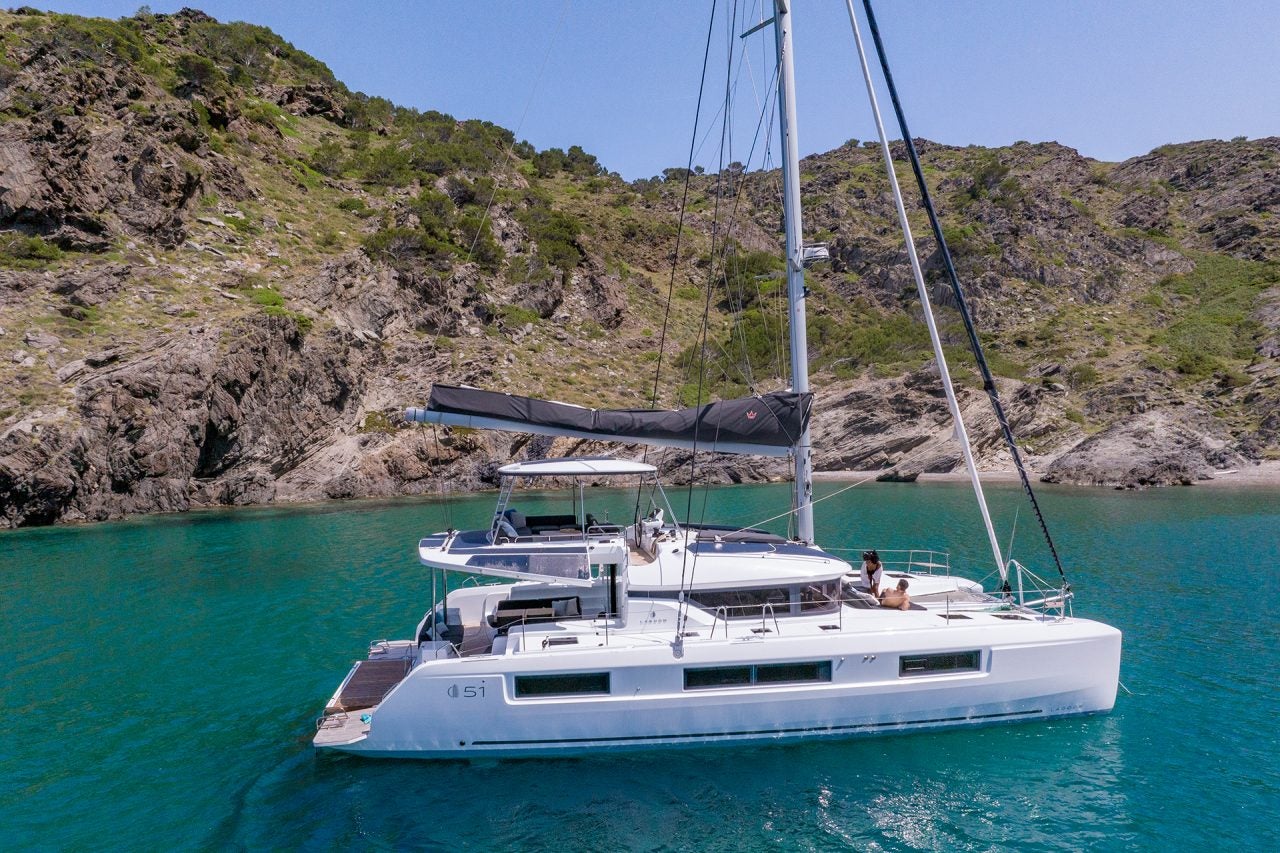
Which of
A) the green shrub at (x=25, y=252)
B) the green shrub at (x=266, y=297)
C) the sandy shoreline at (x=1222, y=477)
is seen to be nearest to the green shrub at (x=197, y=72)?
the green shrub at (x=25, y=252)

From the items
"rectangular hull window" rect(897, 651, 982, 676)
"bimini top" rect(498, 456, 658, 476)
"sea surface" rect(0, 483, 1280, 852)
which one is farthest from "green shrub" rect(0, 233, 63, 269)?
"rectangular hull window" rect(897, 651, 982, 676)

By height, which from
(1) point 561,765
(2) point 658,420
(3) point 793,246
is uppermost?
(3) point 793,246

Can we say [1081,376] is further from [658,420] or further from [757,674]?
[757,674]

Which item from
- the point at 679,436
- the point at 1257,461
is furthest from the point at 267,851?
the point at 1257,461

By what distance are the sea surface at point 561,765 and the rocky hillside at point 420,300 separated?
17.2 meters

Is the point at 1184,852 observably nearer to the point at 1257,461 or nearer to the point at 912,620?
the point at 912,620

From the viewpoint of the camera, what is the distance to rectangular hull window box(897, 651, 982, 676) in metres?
10.3

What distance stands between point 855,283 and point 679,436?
79237 mm

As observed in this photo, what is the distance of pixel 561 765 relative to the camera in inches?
388

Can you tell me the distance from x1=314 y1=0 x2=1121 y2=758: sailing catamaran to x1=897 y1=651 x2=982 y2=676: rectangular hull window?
3 centimetres

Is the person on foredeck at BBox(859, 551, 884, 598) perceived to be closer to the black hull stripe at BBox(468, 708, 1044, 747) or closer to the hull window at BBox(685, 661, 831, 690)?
the black hull stripe at BBox(468, 708, 1044, 747)

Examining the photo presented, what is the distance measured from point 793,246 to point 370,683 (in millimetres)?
9971

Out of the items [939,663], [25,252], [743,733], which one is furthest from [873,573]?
[25,252]

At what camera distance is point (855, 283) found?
85.2 meters
